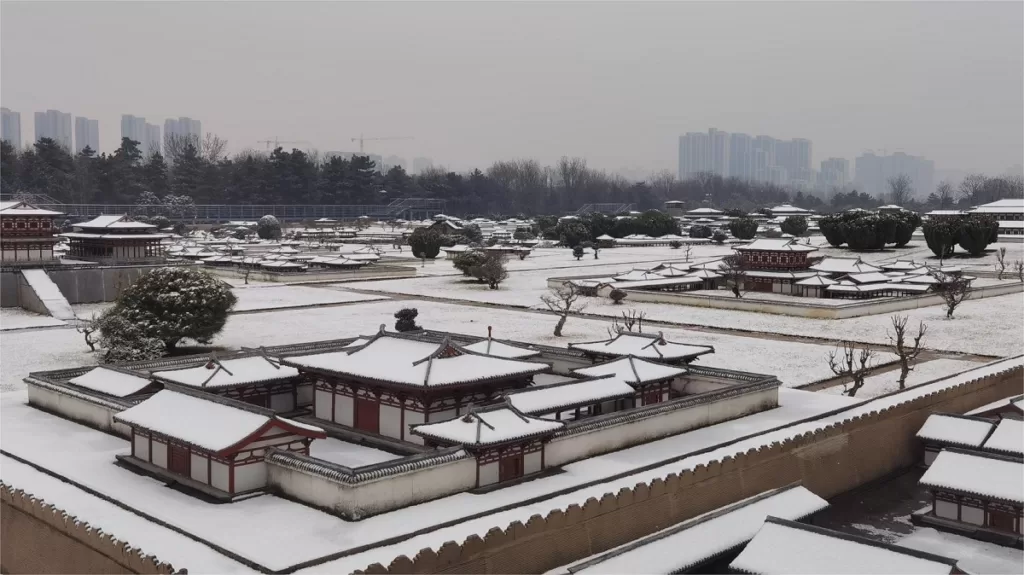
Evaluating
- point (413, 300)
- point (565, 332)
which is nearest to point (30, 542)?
point (565, 332)

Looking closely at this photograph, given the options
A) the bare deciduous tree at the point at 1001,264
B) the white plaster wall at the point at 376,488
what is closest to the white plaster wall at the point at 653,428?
the white plaster wall at the point at 376,488

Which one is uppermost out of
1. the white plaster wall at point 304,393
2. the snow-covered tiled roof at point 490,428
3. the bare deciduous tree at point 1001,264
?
the bare deciduous tree at point 1001,264

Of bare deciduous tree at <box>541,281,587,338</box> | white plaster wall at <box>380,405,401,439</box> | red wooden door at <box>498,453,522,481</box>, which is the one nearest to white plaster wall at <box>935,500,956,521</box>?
red wooden door at <box>498,453,522,481</box>

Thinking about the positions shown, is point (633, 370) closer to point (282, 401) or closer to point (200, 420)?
point (282, 401)

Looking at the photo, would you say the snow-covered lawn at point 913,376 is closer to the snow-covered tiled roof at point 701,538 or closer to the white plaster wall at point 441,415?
the snow-covered tiled roof at point 701,538

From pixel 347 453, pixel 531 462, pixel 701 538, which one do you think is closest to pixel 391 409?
Result: pixel 347 453

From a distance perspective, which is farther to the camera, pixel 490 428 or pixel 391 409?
pixel 391 409
